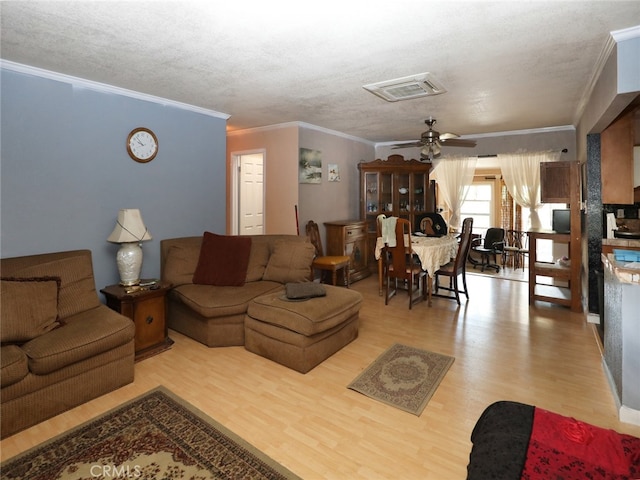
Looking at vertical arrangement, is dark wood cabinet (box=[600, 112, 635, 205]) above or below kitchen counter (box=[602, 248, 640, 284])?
above

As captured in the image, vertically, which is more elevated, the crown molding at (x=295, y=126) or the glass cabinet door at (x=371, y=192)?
the crown molding at (x=295, y=126)

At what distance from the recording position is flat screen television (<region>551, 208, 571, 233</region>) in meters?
4.31

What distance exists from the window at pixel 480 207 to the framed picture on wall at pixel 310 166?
422cm

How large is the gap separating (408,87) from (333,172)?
255 cm

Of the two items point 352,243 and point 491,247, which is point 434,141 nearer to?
point 352,243

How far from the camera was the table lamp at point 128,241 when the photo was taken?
10.2ft

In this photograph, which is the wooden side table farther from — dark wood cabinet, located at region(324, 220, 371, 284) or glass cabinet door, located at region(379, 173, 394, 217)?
glass cabinet door, located at region(379, 173, 394, 217)

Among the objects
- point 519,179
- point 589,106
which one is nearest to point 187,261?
point 589,106

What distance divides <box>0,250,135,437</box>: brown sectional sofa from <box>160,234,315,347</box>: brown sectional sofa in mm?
721

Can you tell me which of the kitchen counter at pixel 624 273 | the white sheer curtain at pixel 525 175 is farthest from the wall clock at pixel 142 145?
the white sheer curtain at pixel 525 175

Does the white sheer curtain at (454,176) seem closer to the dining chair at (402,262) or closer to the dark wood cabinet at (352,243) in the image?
the dark wood cabinet at (352,243)

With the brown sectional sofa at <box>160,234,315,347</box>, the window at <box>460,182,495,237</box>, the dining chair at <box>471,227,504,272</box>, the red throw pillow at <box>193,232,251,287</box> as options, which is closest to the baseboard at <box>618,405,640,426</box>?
the brown sectional sofa at <box>160,234,315,347</box>

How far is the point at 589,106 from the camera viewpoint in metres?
3.57

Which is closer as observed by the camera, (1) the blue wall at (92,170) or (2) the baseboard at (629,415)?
(2) the baseboard at (629,415)
